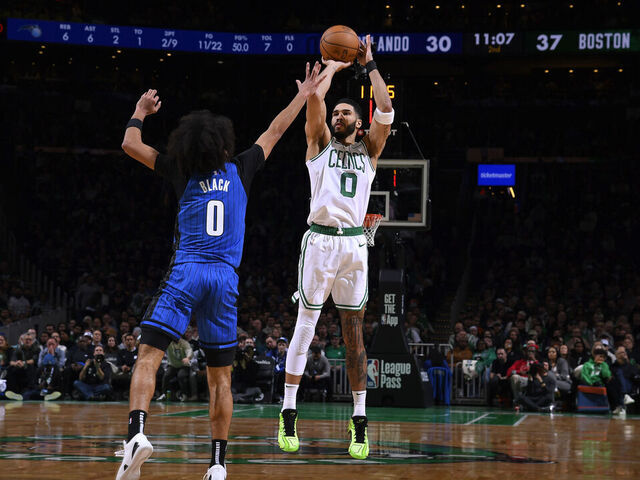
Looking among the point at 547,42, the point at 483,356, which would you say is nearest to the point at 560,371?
the point at 483,356

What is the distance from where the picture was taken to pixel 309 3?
98.1 ft

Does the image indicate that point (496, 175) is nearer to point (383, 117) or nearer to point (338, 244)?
point (383, 117)

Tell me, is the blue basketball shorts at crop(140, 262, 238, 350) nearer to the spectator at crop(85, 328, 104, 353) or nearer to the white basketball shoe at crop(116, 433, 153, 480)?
the white basketball shoe at crop(116, 433, 153, 480)

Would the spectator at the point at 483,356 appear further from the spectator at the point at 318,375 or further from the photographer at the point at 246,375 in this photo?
the photographer at the point at 246,375

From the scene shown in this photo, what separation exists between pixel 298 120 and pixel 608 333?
1454cm

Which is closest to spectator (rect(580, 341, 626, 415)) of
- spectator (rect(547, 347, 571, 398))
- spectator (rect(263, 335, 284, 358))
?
spectator (rect(547, 347, 571, 398))

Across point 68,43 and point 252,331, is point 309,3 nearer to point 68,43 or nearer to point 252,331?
point 68,43

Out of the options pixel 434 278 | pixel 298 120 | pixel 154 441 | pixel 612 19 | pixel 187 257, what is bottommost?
pixel 154 441

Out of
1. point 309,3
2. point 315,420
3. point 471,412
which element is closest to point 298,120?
point 309,3

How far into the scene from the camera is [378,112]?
23.1ft

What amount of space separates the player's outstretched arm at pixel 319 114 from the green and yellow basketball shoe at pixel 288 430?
6.52 feet

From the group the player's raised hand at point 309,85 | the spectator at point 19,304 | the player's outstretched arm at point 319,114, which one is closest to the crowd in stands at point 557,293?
the player's outstretched arm at point 319,114

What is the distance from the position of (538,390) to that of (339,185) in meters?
9.86

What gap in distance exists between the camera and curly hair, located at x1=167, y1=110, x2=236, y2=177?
5207 millimetres
